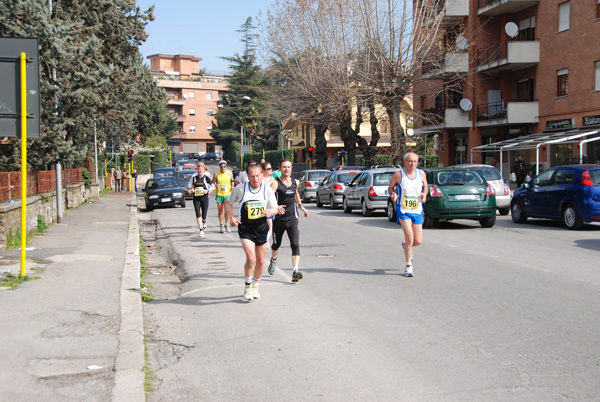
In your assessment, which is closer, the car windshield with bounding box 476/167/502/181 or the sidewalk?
the sidewalk

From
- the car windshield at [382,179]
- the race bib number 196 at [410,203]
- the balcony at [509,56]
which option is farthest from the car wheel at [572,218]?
the balcony at [509,56]

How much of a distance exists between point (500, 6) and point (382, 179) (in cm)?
1869

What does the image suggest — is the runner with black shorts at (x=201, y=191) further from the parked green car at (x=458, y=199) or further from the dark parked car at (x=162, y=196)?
the dark parked car at (x=162, y=196)

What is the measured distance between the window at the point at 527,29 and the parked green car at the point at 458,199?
21536 mm

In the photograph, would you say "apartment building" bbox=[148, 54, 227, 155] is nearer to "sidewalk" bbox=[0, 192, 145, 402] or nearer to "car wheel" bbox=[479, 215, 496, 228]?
"car wheel" bbox=[479, 215, 496, 228]

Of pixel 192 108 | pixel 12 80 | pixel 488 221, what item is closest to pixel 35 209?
pixel 12 80

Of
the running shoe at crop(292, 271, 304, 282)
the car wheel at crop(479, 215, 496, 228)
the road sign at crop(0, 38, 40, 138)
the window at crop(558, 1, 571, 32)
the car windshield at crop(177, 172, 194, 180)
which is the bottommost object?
the running shoe at crop(292, 271, 304, 282)

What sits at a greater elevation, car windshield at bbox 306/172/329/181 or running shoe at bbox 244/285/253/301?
car windshield at bbox 306/172/329/181

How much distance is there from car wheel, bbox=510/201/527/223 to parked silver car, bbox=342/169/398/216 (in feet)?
14.0

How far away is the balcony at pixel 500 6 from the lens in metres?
34.0

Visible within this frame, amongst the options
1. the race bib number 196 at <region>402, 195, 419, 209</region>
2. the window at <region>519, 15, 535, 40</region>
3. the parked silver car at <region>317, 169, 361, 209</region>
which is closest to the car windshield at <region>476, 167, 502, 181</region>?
the parked silver car at <region>317, 169, 361, 209</region>

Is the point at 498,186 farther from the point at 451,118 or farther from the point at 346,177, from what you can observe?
the point at 451,118

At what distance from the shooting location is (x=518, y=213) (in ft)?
58.4

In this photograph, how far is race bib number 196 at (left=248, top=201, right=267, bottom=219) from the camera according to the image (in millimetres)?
7691
